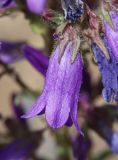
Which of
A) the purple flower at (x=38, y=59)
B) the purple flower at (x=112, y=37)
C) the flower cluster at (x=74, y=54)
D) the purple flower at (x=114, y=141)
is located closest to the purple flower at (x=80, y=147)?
the purple flower at (x=114, y=141)

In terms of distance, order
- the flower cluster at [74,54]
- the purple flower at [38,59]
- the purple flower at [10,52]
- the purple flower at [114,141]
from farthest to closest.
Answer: the purple flower at [10,52] → the purple flower at [114,141] → the purple flower at [38,59] → the flower cluster at [74,54]

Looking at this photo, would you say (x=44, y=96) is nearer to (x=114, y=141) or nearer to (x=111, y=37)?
(x=111, y=37)

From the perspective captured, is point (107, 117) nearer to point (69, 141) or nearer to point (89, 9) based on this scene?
point (69, 141)

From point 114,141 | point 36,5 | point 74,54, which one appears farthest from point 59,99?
point 114,141

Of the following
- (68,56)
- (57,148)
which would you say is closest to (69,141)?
(57,148)

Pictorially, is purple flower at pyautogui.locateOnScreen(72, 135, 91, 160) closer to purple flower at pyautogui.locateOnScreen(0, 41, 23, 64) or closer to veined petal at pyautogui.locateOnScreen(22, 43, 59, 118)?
purple flower at pyautogui.locateOnScreen(0, 41, 23, 64)

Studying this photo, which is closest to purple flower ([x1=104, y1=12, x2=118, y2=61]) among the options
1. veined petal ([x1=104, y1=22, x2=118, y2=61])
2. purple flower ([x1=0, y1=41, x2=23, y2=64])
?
veined petal ([x1=104, y1=22, x2=118, y2=61])

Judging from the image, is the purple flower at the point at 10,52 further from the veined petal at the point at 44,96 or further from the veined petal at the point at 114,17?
the veined petal at the point at 114,17
